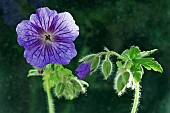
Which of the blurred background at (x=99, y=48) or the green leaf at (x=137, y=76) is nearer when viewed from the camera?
the green leaf at (x=137, y=76)

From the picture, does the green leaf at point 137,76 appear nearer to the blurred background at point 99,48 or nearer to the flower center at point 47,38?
the flower center at point 47,38

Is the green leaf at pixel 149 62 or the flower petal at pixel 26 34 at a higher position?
the flower petal at pixel 26 34

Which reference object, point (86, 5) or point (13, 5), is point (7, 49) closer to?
point (13, 5)

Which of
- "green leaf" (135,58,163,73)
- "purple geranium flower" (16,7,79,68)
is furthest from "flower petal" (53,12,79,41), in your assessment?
"green leaf" (135,58,163,73)

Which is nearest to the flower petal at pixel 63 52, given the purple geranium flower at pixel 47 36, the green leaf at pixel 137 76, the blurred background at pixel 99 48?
the purple geranium flower at pixel 47 36

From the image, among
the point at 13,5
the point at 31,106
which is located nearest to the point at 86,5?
the point at 13,5

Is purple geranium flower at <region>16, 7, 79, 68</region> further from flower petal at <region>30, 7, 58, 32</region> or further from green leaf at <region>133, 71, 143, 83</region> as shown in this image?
green leaf at <region>133, 71, 143, 83</region>

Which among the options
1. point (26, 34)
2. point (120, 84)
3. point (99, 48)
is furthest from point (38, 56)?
point (99, 48)
